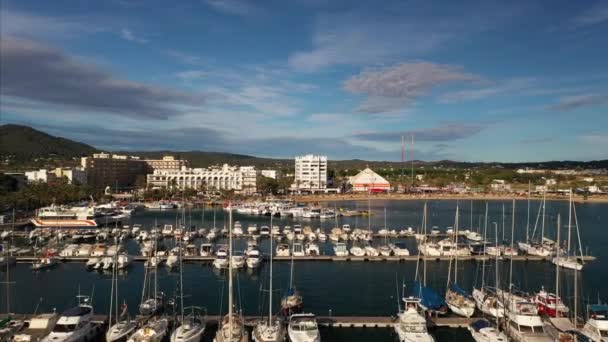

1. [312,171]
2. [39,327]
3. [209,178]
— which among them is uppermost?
[312,171]

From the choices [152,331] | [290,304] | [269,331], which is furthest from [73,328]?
[290,304]

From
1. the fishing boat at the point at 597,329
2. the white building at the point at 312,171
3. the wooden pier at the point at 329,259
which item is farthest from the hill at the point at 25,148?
the fishing boat at the point at 597,329

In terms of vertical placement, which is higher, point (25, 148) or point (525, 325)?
point (25, 148)

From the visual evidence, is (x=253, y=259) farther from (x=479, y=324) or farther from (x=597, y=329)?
(x=597, y=329)

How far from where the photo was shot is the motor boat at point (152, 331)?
1772 cm

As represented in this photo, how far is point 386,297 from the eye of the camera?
1073 inches

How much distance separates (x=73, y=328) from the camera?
18.6 metres

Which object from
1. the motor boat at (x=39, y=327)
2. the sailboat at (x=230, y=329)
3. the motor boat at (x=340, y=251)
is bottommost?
the motor boat at (x=340, y=251)

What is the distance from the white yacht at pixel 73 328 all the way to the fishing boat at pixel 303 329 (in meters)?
8.28

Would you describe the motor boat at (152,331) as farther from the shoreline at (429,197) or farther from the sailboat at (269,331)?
the shoreline at (429,197)

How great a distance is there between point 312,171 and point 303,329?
10216 cm

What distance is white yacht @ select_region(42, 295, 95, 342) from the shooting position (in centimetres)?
1803

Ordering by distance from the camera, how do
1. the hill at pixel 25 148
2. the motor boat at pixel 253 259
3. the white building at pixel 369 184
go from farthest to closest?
1. the hill at pixel 25 148
2. the white building at pixel 369 184
3. the motor boat at pixel 253 259

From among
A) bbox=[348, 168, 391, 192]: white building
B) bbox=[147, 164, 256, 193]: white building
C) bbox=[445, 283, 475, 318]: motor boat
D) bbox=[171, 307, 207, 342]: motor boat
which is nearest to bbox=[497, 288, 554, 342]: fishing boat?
bbox=[445, 283, 475, 318]: motor boat
